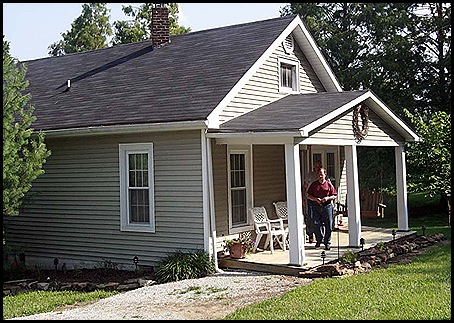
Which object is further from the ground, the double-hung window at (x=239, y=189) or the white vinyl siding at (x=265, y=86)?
the white vinyl siding at (x=265, y=86)

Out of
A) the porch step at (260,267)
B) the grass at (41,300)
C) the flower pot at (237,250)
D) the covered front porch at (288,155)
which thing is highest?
the covered front porch at (288,155)

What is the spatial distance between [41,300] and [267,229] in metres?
4.90

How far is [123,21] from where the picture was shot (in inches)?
1373

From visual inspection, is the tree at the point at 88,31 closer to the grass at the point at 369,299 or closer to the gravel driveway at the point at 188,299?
the gravel driveway at the point at 188,299

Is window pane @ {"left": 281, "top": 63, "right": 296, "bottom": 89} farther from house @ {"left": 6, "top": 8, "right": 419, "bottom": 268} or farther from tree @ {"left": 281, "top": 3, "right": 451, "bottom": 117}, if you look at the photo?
tree @ {"left": 281, "top": 3, "right": 451, "bottom": 117}

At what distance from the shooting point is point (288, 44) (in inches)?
583

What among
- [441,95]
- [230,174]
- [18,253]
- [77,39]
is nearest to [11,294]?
[18,253]

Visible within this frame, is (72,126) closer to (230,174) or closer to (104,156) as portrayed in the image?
(104,156)

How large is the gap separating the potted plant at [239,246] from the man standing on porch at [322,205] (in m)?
1.46

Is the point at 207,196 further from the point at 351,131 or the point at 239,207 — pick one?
the point at 351,131

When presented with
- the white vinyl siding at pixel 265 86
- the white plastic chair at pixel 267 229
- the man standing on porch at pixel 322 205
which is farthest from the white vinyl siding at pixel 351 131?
the white plastic chair at pixel 267 229

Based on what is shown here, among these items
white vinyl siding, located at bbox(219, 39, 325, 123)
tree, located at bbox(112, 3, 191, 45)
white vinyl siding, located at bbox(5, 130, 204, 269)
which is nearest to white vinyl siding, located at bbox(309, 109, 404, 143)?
white vinyl siding, located at bbox(219, 39, 325, 123)

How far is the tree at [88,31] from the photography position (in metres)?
37.6

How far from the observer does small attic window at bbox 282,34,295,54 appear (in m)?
14.7
